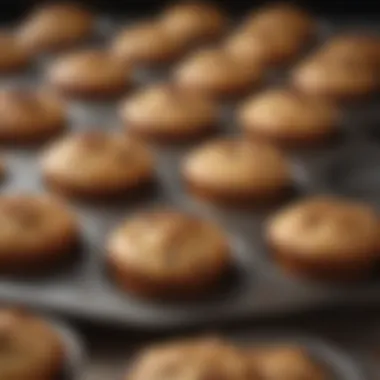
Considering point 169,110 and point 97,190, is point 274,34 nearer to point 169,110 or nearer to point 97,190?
point 169,110

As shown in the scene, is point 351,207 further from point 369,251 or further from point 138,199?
point 138,199

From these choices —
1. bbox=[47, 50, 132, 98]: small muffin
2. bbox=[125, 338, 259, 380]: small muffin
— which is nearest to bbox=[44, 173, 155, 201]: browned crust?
bbox=[47, 50, 132, 98]: small muffin

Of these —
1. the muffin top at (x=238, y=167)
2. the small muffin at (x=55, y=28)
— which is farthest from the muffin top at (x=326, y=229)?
the small muffin at (x=55, y=28)

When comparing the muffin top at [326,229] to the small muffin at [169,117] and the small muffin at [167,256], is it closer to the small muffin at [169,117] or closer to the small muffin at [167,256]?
the small muffin at [167,256]

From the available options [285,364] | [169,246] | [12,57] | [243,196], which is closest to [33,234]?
[169,246]

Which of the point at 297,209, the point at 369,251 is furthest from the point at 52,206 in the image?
the point at 369,251

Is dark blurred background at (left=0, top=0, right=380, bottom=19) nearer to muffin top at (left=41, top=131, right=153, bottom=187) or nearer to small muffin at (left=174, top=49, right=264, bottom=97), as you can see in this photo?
small muffin at (left=174, top=49, right=264, bottom=97)
